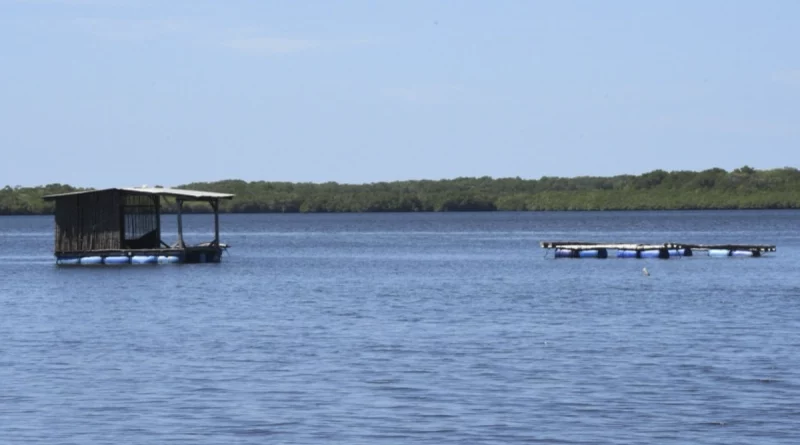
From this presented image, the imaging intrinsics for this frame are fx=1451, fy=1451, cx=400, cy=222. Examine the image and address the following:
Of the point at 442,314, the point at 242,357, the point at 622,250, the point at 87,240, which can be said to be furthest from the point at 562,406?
the point at 622,250

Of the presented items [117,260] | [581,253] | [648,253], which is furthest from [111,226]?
[648,253]

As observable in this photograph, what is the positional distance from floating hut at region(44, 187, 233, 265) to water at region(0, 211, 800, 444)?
38.7ft

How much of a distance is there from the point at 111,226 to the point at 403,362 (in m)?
43.9

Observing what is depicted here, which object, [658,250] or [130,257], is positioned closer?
[130,257]

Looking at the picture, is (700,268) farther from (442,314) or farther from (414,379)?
(414,379)

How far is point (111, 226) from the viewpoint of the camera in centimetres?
7119

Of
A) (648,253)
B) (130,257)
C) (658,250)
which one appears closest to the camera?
(130,257)

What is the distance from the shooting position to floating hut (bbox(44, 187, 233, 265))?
70.0m

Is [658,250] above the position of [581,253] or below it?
above

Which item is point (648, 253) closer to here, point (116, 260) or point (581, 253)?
point (581, 253)

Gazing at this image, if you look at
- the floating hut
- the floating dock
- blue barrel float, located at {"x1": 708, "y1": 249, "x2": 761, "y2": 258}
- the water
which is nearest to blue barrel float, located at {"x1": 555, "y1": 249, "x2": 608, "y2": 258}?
the floating dock

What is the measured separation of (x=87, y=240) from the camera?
71.6m

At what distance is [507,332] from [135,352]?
367 inches

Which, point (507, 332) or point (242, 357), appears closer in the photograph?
point (242, 357)
